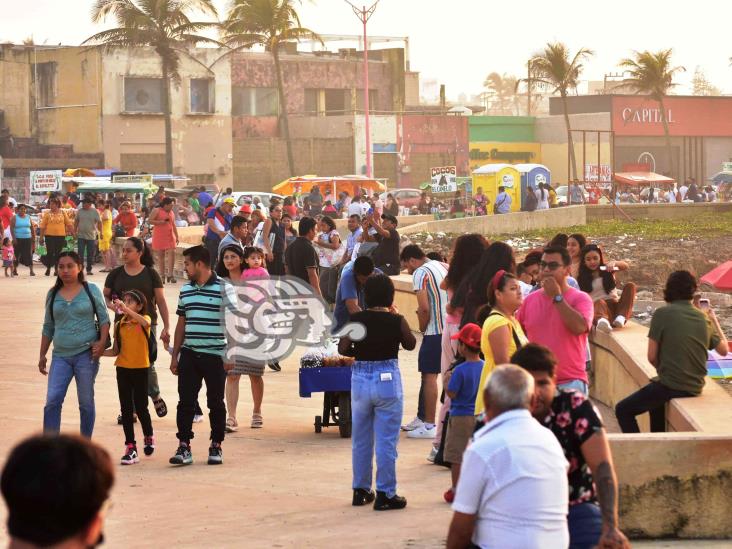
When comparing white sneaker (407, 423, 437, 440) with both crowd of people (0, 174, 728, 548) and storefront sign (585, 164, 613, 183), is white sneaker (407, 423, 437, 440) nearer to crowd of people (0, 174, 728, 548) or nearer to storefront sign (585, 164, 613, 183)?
crowd of people (0, 174, 728, 548)

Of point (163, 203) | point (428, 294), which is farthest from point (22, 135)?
point (428, 294)

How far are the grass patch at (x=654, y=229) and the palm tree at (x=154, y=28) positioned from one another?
76.1ft

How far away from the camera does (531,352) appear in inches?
208

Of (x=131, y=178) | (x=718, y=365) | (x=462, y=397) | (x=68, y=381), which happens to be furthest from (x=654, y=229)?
(x=462, y=397)

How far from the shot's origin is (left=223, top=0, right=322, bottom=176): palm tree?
208ft

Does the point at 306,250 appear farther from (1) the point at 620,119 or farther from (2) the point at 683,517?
(1) the point at 620,119

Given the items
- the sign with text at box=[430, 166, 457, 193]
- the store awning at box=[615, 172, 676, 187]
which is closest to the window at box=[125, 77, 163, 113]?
the sign with text at box=[430, 166, 457, 193]

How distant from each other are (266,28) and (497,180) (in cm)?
2025

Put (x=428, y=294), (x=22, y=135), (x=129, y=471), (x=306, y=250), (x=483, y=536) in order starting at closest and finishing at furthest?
(x=483, y=536), (x=129, y=471), (x=428, y=294), (x=306, y=250), (x=22, y=135)

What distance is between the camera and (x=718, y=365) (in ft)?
37.0

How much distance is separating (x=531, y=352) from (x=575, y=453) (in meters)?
0.42

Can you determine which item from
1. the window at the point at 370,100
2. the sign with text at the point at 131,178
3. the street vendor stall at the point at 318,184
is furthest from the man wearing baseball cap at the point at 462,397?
the window at the point at 370,100

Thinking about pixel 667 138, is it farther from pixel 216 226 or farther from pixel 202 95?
pixel 216 226

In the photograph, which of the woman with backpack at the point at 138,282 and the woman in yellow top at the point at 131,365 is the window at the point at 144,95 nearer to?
the woman with backpack at the point at 138,282
